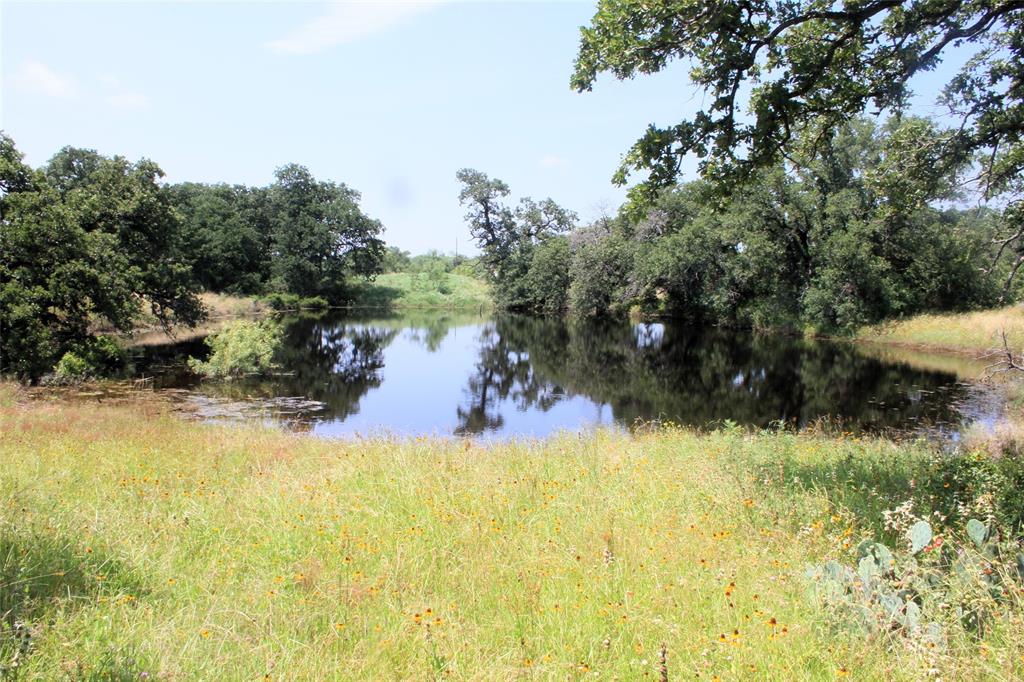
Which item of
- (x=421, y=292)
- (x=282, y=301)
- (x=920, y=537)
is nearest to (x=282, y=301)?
(x=282, y=301)

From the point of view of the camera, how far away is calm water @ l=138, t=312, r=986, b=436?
17.8m

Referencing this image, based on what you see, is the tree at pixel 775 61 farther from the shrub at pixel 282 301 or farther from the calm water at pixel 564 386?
the shrub at pixel 282 301

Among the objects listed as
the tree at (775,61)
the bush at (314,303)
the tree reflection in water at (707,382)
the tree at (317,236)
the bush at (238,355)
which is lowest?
the tree reflection in water at (707,382)

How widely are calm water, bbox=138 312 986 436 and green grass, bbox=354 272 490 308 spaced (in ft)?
113

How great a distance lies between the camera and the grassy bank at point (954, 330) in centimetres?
2970

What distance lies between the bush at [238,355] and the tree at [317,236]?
42527mm

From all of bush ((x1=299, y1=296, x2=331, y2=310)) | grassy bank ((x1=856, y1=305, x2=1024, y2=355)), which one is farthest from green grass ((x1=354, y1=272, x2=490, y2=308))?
grassy bank ((x1=856, y1=305, x2=1024, y2=355))

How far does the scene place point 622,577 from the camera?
4.27m

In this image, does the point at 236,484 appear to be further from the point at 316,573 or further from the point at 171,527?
the point at 316,573

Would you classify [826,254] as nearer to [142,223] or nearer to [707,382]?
[707,382]

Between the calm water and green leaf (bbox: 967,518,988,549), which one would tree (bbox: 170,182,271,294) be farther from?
green leaf (bbox: 967,518,988,549)

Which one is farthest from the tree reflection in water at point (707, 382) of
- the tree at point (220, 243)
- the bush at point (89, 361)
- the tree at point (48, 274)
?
the tree at point (220, 243)

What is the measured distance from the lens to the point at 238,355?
76.4ft

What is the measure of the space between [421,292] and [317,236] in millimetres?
15843
